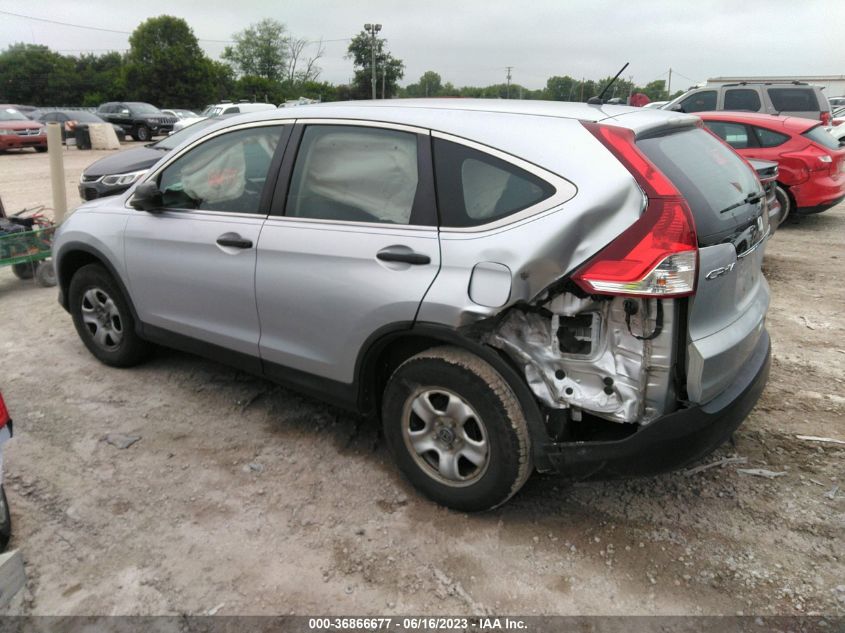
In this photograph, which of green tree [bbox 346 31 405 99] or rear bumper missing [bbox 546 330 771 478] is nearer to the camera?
rear bumper missing [bbox 546 330 771 478]

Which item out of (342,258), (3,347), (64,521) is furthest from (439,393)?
(3,347)

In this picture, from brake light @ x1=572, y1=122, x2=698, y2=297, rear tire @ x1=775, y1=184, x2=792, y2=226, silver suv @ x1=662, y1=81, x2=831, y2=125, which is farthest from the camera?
silver suv @ x1=662, y1=81, x2=831, y2=125

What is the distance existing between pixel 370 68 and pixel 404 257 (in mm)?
59681

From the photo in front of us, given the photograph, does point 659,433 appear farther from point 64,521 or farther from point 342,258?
point 64,521

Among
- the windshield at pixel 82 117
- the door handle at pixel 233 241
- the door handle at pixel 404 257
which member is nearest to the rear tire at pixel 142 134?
the windshield at pixel 82 117

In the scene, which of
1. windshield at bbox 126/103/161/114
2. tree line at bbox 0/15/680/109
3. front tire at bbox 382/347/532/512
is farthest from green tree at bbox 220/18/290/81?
front tire at bbox 382/347/532/512

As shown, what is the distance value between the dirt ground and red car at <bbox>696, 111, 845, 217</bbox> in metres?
5.22

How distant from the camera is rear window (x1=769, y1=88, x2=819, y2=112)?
12438mm

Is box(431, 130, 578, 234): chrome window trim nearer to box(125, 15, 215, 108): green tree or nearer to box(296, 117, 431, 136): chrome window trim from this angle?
box(296, 117, 431, 136): chrome window trim

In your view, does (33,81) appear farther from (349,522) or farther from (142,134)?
(349,522)

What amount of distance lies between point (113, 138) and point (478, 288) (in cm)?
2661

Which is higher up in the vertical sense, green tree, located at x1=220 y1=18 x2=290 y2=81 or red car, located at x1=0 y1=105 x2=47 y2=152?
green tree, located at x1=220 y1=18 x2=290 y2=81

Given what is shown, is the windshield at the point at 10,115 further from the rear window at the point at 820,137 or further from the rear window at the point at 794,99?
the rear window at the point at 820,137

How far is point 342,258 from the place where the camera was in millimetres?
2934
